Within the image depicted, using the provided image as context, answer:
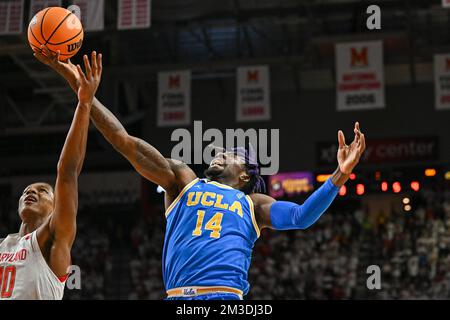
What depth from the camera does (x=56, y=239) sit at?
4.48m

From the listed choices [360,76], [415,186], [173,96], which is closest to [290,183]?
[415,186]

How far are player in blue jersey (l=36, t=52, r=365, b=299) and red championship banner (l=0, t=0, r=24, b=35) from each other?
503 inches

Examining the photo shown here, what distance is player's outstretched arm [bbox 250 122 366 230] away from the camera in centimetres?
533

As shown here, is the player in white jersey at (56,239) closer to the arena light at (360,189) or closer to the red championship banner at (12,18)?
the red championship banner at (12,18)

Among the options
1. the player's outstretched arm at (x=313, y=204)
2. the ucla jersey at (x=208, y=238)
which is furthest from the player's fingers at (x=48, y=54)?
the player's outstretched arm at (x=313, y=204)

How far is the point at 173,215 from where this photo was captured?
554 cm

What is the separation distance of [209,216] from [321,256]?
14.5 metres

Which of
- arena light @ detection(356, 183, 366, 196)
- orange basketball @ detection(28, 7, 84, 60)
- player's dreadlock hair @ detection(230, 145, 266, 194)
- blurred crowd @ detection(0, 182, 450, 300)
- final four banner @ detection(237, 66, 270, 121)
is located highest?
final four banner @ detection(237, 66, 270, 121)

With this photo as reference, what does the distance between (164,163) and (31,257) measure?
139 centimetres

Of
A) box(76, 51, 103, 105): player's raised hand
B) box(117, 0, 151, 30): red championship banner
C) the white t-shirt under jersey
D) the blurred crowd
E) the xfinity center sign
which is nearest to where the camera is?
box(76, 51, 103, 105): player's raised hand

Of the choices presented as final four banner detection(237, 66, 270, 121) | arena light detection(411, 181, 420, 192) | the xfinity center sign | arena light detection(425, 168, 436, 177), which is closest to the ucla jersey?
final four banner detection(237, 66, 270, 121)

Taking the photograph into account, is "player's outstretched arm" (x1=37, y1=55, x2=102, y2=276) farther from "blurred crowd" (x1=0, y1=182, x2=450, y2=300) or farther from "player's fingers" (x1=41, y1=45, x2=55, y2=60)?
"blurred crowd" (x1=0, y1=182, x2=450, y2=300)

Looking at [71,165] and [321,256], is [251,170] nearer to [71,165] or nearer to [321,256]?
[71,165]
